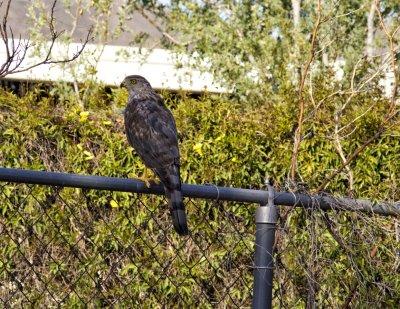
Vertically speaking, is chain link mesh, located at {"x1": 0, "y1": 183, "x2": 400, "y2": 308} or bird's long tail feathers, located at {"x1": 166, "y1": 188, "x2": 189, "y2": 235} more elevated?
chain link mesh, located at {"x1": 0, "y1": 183, "x2": 400, "y2": 308}

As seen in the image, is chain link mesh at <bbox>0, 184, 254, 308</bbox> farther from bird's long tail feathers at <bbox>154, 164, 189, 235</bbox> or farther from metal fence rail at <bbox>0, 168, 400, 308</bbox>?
bird's long tail feathers at <bbox>154, 164, 189, 235</bbox>

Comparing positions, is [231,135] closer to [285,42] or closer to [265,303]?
[265,303]

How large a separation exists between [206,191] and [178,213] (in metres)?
0.18

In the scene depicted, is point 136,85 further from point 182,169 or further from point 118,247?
point 118,247

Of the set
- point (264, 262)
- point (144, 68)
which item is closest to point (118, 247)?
point (264, 262)

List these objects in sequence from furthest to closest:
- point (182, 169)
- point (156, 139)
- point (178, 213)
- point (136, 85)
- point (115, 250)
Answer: point (182, 169), point (115, 250), point (136, 85), point (156, 139), point (178, 213)

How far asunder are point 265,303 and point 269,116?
3081 millimetres

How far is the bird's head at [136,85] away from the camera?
18.4ft

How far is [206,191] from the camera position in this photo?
12.0 ft

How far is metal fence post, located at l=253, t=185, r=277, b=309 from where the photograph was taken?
12.1 ft

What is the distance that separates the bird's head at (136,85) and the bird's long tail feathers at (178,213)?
1.83 metres

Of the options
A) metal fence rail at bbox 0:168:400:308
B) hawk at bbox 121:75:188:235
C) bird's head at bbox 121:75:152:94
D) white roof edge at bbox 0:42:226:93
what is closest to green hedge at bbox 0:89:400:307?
metal fence rail at bbox 0:168:400:308

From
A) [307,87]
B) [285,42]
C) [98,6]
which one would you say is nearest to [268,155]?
[307,87]

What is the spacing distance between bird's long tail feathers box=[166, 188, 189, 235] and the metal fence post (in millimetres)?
288
